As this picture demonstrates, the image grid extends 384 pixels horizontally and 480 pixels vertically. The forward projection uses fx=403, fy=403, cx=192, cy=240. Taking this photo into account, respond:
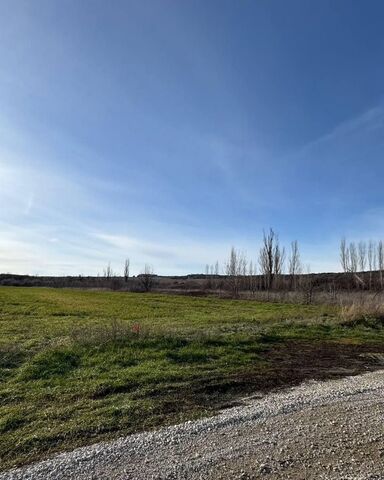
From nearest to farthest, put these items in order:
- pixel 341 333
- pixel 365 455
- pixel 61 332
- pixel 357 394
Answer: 1. pixel 365 455
2. pixel 357 394
3. pixel 61 332
4. pixel 341 333

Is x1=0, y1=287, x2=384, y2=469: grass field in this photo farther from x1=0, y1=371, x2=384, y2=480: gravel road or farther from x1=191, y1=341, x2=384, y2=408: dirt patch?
x1=0, y1=371, x2=384, y2=480: gravel road

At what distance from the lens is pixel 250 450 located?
4.84 m

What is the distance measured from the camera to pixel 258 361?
10.1 m

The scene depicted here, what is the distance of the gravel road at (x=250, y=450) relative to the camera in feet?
14.1

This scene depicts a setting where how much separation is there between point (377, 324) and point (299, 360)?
9456mm

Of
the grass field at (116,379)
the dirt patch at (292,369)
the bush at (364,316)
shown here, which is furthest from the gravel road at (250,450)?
the bush at (364,316)

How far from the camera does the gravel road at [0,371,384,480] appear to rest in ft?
14.1

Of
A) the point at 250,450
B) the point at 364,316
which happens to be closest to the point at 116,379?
the point at 250,450

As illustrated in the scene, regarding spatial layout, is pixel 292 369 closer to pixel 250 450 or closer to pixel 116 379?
pixel 116 379

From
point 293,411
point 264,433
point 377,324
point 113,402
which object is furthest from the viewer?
point 377,324

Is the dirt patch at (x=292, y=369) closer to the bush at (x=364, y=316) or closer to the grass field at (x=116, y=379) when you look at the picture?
the grass field at (x=116, y=379)

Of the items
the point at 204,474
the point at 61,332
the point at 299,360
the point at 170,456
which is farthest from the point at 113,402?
the point at 61,332

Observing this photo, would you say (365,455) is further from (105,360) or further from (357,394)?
(105,360)

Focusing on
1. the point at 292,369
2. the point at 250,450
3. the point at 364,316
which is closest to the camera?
the point at 250,450
